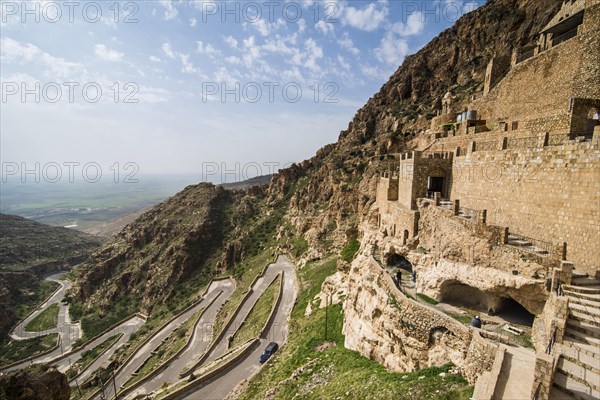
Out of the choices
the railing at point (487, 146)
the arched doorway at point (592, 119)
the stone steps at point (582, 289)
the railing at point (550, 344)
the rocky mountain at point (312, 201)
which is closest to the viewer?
the railing at point (550, 344)

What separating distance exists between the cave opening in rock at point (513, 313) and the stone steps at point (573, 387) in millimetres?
5148

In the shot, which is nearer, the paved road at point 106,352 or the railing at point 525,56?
the railing at point 525,56

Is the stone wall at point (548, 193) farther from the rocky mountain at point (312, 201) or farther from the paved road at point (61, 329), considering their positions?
the paved road at point (61, 329)

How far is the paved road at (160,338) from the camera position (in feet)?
119

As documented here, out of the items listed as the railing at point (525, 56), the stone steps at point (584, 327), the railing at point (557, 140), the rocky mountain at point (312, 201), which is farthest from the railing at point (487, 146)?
the rocky mountain at point (312, 201)

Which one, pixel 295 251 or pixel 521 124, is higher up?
pixel 521 124

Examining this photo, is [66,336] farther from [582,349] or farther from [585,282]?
[585,282]

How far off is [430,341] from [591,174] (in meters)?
8.71

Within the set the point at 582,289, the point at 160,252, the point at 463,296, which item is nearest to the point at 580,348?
the point at 582,289

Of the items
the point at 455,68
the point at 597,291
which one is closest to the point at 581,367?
the point at 597,291

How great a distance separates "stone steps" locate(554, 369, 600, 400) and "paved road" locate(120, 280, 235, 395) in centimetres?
3106

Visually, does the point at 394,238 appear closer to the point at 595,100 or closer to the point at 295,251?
the point at 595,100

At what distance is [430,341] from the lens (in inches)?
497

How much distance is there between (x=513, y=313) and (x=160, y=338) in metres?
45.4
